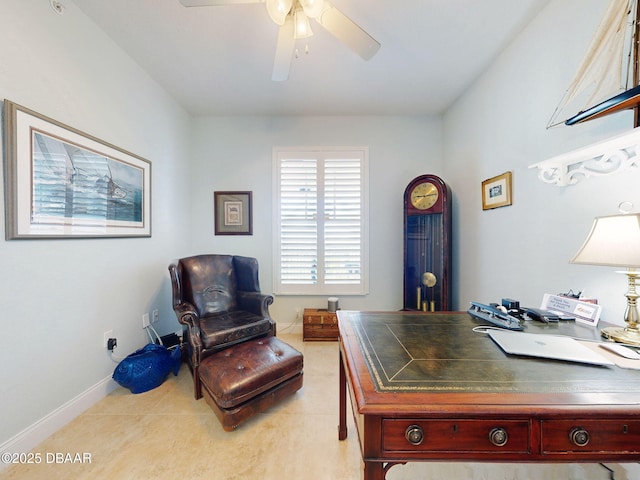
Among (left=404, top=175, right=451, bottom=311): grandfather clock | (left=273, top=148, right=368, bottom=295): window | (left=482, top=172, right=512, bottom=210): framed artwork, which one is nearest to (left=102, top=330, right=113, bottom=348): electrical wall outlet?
(left=273, top=148, right=368, bottom=295): window

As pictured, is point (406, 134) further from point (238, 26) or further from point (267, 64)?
point (238, 26)

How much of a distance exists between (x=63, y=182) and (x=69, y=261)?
517 mm

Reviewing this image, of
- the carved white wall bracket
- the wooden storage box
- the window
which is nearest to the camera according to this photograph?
the carved white wall bracket

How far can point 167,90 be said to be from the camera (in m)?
2.57

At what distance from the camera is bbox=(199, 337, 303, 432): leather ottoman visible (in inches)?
59.1

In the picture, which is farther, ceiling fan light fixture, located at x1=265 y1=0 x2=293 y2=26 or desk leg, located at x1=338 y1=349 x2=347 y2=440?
desk leg, located at x1=338 y1=349 x2=347 y2=440

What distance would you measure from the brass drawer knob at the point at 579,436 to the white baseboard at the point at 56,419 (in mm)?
2491

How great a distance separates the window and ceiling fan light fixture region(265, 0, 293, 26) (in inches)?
69.1

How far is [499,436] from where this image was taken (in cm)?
66

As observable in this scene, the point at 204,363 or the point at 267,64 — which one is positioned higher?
the point at 267,64

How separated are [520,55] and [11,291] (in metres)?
3.59

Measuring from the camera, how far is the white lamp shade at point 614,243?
0.88 metres

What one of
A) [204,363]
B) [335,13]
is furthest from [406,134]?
[204,363]

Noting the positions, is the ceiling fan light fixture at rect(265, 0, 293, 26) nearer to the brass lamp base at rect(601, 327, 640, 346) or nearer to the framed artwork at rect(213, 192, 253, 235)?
the framed artwork at rect(213, 192, 253, 235)
